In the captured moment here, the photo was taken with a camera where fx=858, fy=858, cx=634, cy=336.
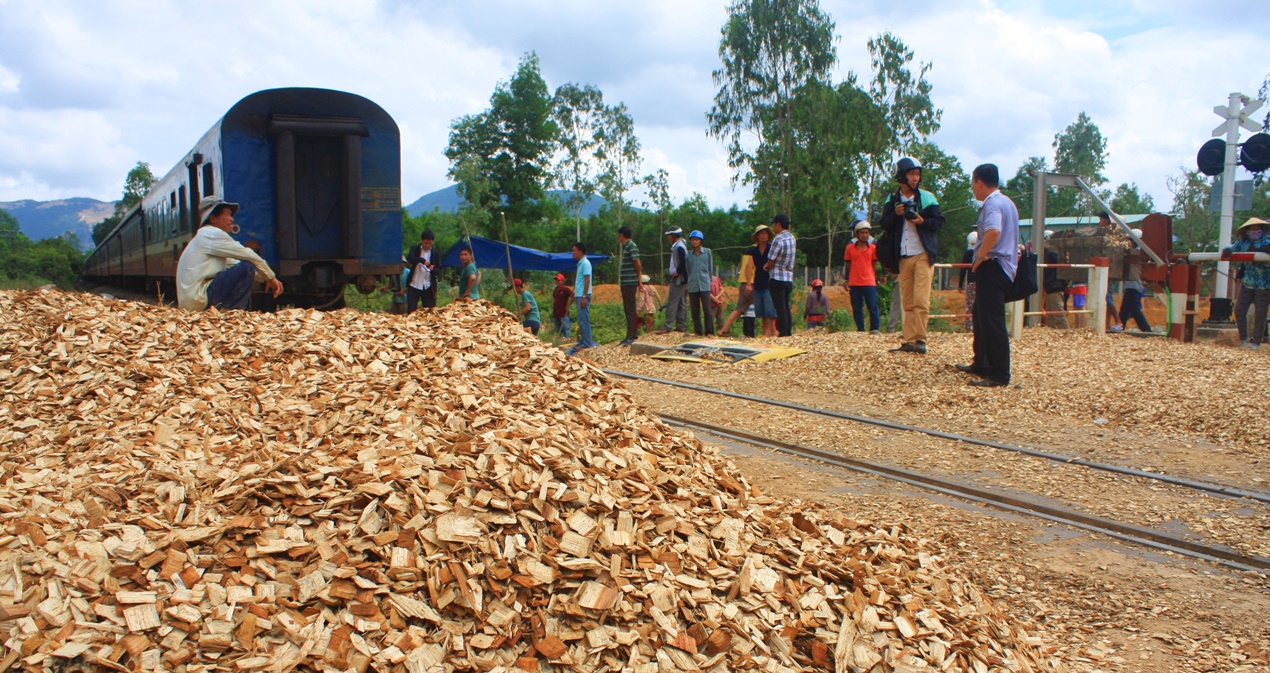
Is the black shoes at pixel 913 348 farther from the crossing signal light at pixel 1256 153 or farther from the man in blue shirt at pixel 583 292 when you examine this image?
the crossing signal light at pixel 1256 153

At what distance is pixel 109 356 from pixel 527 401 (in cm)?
277

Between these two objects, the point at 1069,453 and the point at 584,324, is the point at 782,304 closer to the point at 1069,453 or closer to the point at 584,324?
the point at 584,324

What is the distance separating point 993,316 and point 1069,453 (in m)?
2.03

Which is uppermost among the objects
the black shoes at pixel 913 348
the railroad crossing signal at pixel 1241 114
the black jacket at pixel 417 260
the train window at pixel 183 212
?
the railroad crossing signal at pixel 1241 114

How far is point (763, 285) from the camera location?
36.5 ft

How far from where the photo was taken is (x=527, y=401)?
4035mm

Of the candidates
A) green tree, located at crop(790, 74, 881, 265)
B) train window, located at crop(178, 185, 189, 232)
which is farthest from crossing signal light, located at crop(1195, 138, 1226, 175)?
green tree, located at crop(790, 74, 881, 265)

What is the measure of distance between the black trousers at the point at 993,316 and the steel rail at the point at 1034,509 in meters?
2.59

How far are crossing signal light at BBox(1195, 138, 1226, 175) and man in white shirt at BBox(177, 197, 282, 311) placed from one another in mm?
14451

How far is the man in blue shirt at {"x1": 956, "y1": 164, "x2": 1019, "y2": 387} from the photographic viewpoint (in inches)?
282

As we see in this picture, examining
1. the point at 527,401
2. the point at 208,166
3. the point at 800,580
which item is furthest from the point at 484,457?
the point at 208,166

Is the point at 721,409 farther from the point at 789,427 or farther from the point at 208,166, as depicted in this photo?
the point at 208,166

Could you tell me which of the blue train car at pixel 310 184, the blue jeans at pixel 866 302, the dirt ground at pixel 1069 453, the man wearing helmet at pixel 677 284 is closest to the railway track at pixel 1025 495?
the dirt ground at pixel 1069 453

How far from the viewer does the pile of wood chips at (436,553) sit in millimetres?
2363
